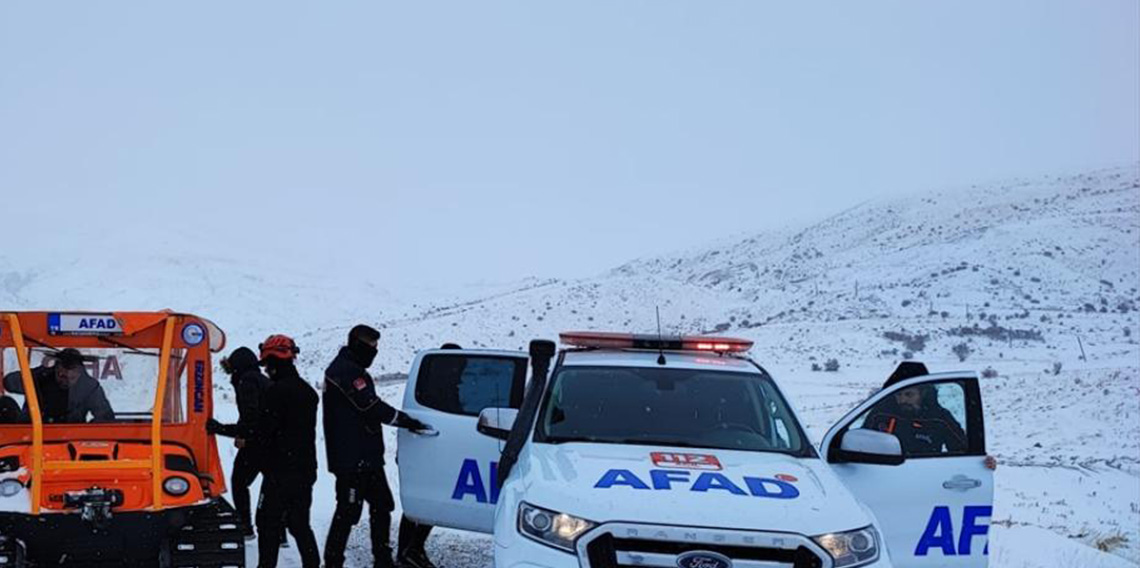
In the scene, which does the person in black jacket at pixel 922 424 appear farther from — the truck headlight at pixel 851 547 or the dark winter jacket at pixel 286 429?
the dark winter jacket at pixel 286 429

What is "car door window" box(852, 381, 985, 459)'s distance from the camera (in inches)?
277

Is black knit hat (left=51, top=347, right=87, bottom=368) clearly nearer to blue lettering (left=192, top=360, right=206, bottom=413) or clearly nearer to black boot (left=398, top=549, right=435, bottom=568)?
blue lettering (left=192, top=360, right=206, bottom=413)

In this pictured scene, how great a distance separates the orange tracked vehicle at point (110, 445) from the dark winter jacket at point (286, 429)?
1.33 ft

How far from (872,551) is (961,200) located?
84.0m

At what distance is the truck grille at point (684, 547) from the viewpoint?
4934 millimetres

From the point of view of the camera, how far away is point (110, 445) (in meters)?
7.12

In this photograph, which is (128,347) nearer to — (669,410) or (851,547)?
(669,410)

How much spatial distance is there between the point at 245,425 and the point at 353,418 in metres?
0.76

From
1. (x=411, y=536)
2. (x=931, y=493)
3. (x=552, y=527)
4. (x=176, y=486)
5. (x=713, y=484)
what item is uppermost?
(x=713, y=484)

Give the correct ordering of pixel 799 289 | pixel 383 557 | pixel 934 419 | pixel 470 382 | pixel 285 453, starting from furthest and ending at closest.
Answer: pixel 799 289, pixel 470 382, pixel 383 557, pixel 285 453, pixel 934 419

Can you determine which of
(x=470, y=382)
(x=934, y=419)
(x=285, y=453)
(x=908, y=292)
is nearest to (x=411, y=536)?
(x=470, y=382)

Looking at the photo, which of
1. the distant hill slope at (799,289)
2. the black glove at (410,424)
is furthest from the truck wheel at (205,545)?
the distant hill slope at (799,289)

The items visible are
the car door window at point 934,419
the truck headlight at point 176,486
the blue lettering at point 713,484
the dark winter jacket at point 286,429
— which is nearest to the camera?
the blue lettering at point 713,484

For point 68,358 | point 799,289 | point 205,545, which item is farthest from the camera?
point 799,289
